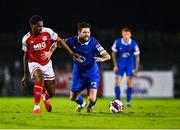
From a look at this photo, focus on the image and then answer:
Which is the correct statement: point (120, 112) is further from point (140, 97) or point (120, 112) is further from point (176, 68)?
point (176, 68)

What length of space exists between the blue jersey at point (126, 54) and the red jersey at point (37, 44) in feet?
20.9

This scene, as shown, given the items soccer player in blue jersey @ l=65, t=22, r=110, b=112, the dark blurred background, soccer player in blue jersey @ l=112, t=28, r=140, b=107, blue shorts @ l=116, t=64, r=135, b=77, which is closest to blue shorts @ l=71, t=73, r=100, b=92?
soccer player in blue jersey @ l=65, t=22, r=110, b=112

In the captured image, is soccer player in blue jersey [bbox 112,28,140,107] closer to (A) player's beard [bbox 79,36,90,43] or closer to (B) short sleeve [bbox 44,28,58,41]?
(A) player's beard [bbox 79,36,90,43]

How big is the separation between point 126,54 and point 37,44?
6815mm

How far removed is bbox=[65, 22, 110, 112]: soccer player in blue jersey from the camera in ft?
44.2

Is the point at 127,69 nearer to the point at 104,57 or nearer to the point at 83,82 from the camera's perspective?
the point at 83,82

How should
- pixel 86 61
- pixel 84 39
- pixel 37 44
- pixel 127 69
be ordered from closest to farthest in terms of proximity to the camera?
1. pixel 37 44
2. pixel 84 39
3. pixel 86 61
4. pixel 127 69

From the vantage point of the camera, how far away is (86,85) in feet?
46.1

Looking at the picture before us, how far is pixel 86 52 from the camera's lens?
13.6 meters

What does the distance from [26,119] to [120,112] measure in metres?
3.29

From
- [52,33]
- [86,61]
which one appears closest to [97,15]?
[86,61]

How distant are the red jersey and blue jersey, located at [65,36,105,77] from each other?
2.88 feet

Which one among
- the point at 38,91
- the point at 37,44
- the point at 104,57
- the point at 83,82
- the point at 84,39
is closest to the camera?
the point at 38,91

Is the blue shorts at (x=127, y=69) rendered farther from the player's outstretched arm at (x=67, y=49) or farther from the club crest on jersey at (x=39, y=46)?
the club crest on jersey at (x=39, y=46)
